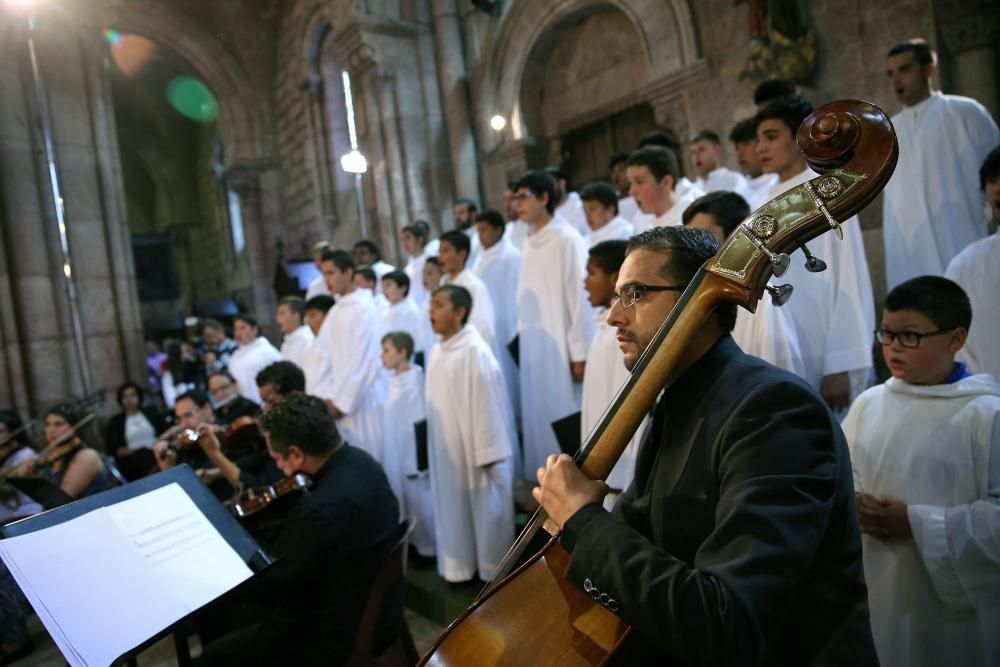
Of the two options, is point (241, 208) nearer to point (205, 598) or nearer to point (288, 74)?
point (288, 74)

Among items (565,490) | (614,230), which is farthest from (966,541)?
(614,230)

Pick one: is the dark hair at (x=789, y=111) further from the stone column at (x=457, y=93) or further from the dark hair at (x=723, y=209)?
the stone column at (x=457, y=93)

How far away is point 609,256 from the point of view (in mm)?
3229

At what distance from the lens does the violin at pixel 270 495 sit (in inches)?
121

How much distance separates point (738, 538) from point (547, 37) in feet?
30.1

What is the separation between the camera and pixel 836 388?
9.32ft

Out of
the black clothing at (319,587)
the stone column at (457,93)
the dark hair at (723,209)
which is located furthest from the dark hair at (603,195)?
the stone column at (457,93)

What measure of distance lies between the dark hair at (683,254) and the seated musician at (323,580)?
1.94 metres

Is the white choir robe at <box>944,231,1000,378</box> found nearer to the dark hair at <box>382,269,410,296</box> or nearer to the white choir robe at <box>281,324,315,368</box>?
the dark hair at <box>382,269,410,296</box>

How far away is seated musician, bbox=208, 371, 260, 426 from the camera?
5289 mm

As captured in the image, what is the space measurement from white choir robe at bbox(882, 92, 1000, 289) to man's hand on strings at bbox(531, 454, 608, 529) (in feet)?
10.2

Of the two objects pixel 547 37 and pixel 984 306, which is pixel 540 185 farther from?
pixel 547 37

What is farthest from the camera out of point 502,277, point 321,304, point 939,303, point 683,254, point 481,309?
point 321,304

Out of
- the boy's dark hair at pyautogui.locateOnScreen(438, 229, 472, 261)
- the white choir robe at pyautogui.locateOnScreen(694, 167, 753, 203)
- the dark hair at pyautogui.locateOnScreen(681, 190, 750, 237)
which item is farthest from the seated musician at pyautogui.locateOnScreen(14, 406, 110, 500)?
the white choir robe at pyautogui.locateOnScreen(694, 167, 753, 203)
